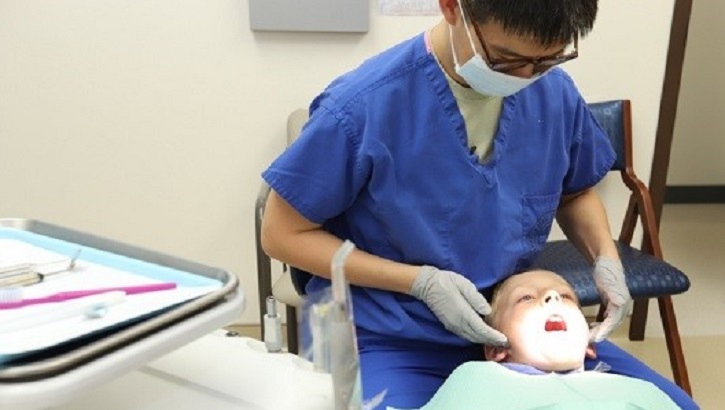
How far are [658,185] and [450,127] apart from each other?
1602 mm

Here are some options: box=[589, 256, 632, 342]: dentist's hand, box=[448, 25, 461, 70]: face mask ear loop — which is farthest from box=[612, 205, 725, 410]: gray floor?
box=[448, 25, 461, 70]: face mask ear loop

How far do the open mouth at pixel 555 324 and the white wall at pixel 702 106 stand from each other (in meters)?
3.35

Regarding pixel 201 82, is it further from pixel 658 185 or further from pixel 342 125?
pixel 658 185

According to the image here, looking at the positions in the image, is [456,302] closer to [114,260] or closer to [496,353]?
[496,353]

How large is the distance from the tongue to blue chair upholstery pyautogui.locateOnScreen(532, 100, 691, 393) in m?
0.53

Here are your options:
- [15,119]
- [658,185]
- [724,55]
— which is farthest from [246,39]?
[724,55]

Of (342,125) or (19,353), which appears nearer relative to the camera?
(19,353)

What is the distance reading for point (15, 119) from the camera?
240 cm

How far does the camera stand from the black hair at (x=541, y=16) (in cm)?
101

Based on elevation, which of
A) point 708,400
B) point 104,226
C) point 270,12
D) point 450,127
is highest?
point 270,12

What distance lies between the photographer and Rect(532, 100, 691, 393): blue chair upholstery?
197 centimetres

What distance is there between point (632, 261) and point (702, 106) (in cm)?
252

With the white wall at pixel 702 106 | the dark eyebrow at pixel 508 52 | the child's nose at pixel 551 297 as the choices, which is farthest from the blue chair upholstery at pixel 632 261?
the white wall at pixel 702 106

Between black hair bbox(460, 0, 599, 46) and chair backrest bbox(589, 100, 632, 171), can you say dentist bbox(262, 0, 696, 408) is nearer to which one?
black hair bbox(460, 0, 599, 46)
